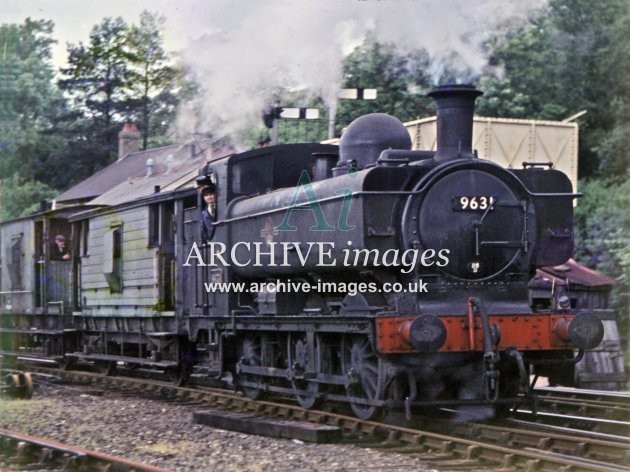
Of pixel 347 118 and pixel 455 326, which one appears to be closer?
pixel 455 326

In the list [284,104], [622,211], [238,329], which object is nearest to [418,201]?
[238,329]

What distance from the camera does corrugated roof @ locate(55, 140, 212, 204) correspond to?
2789 cm

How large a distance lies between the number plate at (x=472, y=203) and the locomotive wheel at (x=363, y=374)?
1528mm

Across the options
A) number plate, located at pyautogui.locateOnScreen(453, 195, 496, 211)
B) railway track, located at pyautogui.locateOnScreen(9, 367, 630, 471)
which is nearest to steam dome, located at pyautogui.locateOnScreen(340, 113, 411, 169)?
number plate, located at pyautogui.locateOnScreen(453, 195, 496, 211)

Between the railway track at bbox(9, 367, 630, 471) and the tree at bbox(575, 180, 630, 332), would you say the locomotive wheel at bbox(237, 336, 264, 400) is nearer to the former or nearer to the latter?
the railway track at bbox(9, 367, 630, 471)

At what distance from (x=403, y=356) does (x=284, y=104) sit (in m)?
9.94

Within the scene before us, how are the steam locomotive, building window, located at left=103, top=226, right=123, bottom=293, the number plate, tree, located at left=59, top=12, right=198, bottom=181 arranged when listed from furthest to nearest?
tree, located at left=59, top=12, right=198, bottom=181
building window, located at left=103, top=226, right=123, bottom=293
the number plate
the steam locomotive

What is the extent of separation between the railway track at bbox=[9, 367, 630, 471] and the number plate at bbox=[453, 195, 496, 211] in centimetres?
200

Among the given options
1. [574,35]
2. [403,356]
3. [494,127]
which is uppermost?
[574,35]

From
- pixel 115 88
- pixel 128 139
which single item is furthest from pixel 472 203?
pixel 128 139

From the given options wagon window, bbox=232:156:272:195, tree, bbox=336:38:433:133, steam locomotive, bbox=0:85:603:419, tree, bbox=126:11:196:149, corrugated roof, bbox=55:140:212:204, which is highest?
tree, bbox=126:11:196:149

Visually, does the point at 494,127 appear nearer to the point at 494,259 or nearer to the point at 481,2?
the point at 481,2

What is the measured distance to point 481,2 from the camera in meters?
12.9

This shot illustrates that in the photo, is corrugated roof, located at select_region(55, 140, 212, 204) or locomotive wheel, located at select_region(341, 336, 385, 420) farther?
corrugated roof, located at select_region(55, 140, 212, 204)
